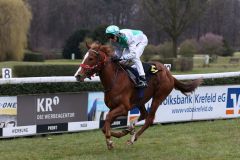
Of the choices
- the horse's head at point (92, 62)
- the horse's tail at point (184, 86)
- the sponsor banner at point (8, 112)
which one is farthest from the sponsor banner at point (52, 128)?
the horse's head at point (92, 62)

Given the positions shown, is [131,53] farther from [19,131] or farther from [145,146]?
[19,131]

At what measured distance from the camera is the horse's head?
6.77 m

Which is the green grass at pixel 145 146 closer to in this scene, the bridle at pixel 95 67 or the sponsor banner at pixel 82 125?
the sponsor banner at pixel 82 125

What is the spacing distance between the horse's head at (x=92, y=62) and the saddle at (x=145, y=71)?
1.80 ft

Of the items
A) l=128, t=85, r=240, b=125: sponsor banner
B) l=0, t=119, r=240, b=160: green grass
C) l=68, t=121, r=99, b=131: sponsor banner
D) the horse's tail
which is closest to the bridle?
l=0, t=119, r=240, b=160: green grass

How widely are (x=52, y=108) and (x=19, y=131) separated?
2.68 feet

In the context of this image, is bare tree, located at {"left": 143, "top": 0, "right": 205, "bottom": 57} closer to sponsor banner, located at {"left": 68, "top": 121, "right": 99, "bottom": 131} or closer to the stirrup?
sponsor banner, located at {"left": 68, "top": 121, "right": 99, "bottom": 131}

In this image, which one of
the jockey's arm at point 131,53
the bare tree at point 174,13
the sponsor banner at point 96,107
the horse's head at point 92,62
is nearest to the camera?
the horse's head at point 92,62

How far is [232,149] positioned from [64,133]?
3629 millimetres

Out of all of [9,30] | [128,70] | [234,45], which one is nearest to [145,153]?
[128,70]

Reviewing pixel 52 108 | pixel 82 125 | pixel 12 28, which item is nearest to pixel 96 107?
pixel 82 125

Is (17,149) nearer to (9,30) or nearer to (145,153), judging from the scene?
(145,153)

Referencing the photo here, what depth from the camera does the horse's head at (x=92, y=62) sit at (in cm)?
677

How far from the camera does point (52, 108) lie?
9.38m
